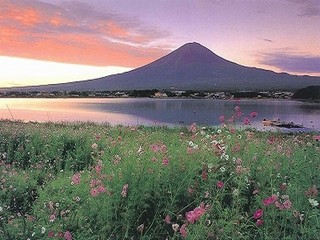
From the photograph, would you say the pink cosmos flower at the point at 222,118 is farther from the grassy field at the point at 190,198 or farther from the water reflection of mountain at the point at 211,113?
the grassy field at the point at 190,198

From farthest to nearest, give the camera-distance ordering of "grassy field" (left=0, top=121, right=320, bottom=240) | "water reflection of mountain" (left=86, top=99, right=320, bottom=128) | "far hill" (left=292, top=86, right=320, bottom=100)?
"far hill" (left=292, top=86, right=320, bottom=100) → "water reflection of mountain" (left=86, top=99, right=320, bottom=128) → "grassy field" (left=0, top=121, right=320, bottom=240)

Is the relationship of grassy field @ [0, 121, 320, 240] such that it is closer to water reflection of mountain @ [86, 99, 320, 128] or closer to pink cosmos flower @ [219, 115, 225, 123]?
pink cosmos flower @ [219, 115, 225, 123]

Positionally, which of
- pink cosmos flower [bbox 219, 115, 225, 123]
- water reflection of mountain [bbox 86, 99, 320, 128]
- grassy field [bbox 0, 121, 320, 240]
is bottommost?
water reflection of mountain [bbox 86, 99, 320, 128]

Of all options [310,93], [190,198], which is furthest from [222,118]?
[310,93]

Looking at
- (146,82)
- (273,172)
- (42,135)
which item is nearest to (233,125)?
(273,172)

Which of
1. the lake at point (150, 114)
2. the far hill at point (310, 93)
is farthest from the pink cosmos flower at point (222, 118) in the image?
the far hill at point (310, 93)

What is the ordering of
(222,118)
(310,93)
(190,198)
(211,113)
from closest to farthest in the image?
(190,198) → (222,118) → (211,113) → (310,93)

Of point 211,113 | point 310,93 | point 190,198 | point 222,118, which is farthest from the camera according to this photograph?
point 310,93

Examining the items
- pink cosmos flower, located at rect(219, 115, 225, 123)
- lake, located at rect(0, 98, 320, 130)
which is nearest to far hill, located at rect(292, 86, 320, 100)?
lake, located at rect(0, 98, 320, 130)

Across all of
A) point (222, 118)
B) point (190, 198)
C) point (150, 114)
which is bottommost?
point (150, 114)

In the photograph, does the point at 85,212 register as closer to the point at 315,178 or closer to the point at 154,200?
the point at 154,200

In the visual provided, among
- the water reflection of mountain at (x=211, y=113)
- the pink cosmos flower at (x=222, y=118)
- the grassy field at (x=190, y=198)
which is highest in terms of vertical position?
the pink cosmos flower at (x=222, y=118)

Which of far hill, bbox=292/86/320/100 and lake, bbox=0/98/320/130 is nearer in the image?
lake, bbox=0/98/320/130

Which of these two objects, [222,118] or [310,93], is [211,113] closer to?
[310,93]
